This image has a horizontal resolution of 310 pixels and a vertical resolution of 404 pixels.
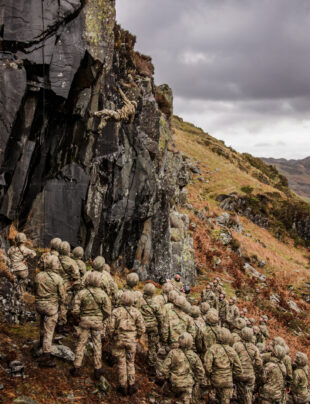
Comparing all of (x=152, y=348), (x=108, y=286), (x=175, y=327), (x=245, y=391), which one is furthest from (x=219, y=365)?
(x=108, y=286)

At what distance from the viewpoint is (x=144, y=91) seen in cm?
1711

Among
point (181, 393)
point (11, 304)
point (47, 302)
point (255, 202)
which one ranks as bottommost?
point (181, 393)

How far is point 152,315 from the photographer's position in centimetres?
884

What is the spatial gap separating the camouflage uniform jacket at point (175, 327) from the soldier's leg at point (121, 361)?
145 centimetres

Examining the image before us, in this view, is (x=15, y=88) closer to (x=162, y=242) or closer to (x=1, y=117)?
(x=1, y=117)

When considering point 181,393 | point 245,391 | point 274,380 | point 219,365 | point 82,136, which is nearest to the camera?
point 181,393

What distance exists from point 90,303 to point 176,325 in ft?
8.13

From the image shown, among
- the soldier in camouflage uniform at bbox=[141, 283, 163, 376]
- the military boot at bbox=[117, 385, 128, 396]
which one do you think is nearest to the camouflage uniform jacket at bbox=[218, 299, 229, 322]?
the soldier in camouflage uniform at bbox=[141, 283, 163, 376]

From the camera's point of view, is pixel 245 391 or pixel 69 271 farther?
pixel 69 271

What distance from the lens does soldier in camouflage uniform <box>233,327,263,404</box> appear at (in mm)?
8609

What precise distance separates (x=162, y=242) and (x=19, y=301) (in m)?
10.1

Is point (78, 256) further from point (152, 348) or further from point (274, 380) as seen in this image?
point (274, 380)

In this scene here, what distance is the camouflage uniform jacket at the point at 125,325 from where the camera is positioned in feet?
24.6

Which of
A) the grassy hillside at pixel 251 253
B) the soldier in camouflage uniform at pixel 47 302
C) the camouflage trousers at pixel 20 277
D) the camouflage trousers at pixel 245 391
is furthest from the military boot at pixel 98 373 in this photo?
the grassy hillside at pixel 251 253
